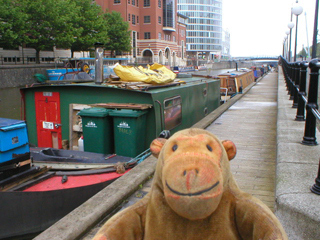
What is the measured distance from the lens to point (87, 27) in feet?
148

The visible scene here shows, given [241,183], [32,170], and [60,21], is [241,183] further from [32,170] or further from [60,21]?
[60,21]

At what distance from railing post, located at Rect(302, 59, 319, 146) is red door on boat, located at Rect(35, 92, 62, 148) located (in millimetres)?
5590

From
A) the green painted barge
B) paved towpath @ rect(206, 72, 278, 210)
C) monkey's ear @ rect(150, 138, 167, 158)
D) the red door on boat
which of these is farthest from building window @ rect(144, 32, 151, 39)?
monkey's ear @ rect(150, 138, 167, 158)

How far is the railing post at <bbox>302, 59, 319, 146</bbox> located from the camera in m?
4.37

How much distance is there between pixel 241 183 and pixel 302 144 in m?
1.06

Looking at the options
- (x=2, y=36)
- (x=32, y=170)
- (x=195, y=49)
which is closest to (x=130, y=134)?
(x=32, y=170)

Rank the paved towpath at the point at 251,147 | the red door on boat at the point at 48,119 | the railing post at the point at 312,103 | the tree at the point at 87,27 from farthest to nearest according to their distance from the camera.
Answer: the tree at the point at 87,27 < the red door on boat at the point at 48,119 < the paved towpath at the point at 251,147 < the railing post at the point at 312,103

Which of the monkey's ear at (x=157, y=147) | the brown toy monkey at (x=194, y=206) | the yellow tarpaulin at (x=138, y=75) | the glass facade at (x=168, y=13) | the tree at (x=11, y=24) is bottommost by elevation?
the brown toy monkey at (x=194, y=206)

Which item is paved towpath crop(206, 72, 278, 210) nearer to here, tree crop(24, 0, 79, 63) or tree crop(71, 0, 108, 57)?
tree crop(24, 0, 79, 63)

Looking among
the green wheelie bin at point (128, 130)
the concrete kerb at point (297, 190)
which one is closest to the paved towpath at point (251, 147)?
the concrete kerb at point (297, 190)

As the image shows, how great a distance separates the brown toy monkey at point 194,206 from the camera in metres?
1.66

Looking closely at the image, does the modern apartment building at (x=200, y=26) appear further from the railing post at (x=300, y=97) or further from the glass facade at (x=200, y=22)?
the railing post at (x=300, y=97)

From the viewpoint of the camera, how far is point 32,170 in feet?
18.8

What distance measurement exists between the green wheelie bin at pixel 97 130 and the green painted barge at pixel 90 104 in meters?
0.34
